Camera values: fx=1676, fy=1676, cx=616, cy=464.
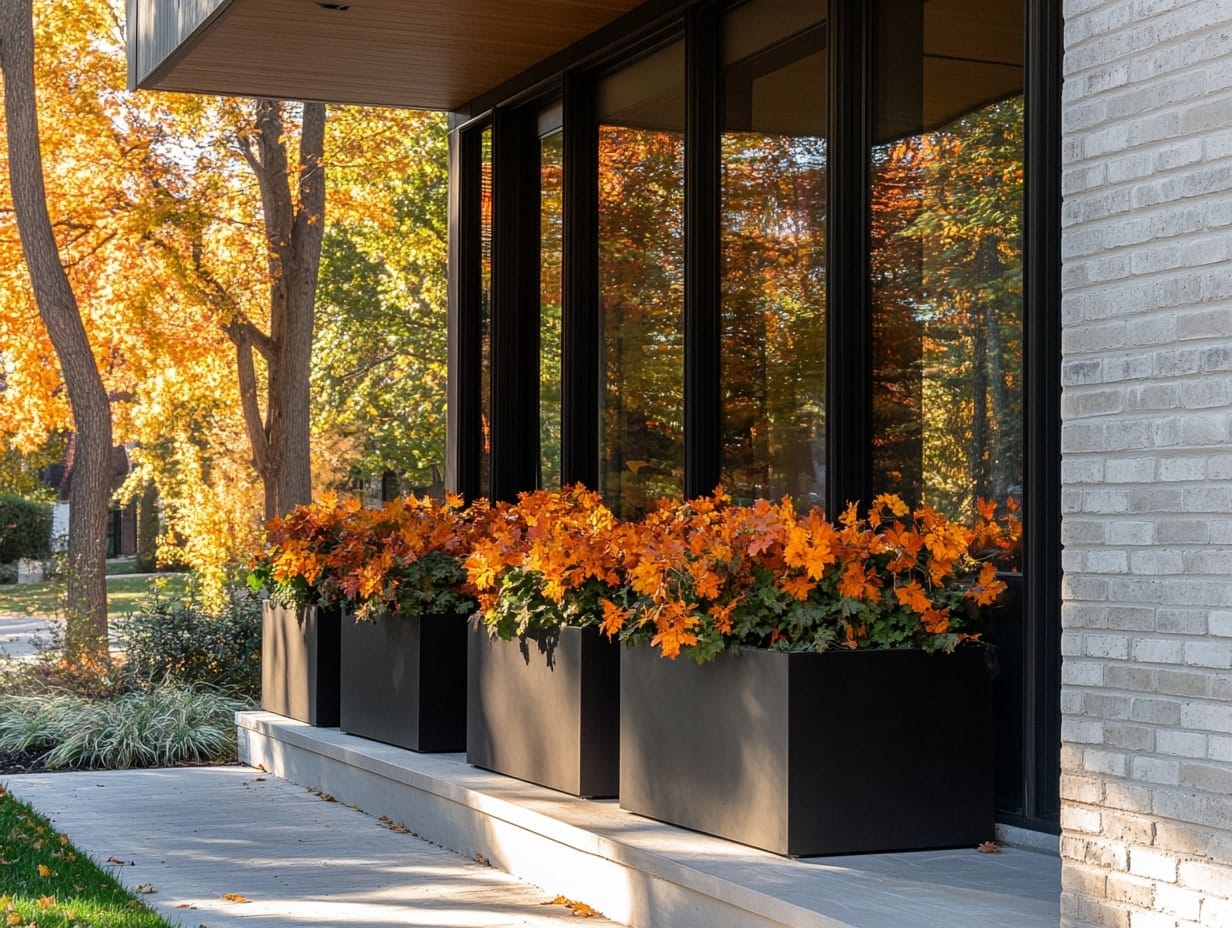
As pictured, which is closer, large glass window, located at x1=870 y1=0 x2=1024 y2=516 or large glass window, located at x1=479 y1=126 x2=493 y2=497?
large glass window, located at x1=870 y1=0 x2=1024 y2=516

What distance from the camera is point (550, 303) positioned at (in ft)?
31.9

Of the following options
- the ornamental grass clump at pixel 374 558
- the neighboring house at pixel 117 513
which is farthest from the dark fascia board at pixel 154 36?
the neighboring house at pixel 117 513

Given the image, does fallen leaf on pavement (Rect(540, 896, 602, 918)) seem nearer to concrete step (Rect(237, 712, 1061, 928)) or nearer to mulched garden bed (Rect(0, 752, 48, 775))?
concrete step (Rect(237, 712, 1061, 928))

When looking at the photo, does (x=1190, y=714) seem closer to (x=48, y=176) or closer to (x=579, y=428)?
(x=579, y=428)

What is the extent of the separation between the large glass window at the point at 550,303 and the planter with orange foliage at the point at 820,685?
3.85 m

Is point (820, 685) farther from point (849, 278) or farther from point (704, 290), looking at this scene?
point (704, 290)

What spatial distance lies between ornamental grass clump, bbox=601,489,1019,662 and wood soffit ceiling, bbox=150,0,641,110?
3.69 meters

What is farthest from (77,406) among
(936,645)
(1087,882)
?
(1087,882)

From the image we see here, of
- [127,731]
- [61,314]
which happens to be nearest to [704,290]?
[127,731]

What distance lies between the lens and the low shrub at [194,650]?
1214 centimetres

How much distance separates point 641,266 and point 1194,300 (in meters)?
4.97

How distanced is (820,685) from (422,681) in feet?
10.2

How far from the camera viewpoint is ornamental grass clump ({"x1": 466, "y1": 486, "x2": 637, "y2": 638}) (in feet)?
21.4

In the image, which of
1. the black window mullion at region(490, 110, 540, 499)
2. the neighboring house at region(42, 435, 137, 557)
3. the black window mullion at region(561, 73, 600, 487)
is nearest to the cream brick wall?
the black window mullion at region(561, 73, 600, 487)
